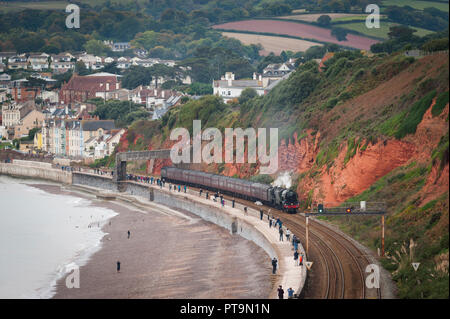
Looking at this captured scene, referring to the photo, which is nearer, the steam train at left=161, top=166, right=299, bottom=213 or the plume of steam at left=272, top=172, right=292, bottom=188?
the steam train at left=161, top=166, right=299, bottom=213

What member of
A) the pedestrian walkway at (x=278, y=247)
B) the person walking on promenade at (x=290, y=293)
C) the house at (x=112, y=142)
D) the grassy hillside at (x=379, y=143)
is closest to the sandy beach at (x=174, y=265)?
the pedestrian walkway at (x=278, y=247)

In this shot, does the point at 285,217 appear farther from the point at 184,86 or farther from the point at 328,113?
the point at 184,86

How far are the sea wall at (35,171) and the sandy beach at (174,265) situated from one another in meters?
47.6

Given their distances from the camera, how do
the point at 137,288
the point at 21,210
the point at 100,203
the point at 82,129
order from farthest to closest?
1. the point at 82,129
2. the point at 100,203
3. the point at 21,210
4. the point at 137,288

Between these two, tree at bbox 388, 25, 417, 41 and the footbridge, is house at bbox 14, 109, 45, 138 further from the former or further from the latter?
tree at bbox 388, 25, 417, 41

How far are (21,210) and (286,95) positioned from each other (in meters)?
38.4

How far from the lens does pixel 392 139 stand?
65562mm

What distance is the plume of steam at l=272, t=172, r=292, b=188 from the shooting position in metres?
79.3

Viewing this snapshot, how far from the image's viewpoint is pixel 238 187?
83.1 metres

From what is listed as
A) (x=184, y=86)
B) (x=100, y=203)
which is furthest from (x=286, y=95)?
(x=184, y=86)

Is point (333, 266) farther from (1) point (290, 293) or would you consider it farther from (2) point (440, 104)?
(2) point (440, 104)

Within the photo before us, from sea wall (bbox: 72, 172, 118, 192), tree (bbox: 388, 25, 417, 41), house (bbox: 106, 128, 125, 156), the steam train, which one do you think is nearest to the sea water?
sea wall (bbox: 72, 172, 118, 192)

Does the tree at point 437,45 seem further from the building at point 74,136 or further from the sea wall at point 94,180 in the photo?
the building at point 74,136

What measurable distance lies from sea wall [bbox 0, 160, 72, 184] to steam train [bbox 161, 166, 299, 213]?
23.6 m
